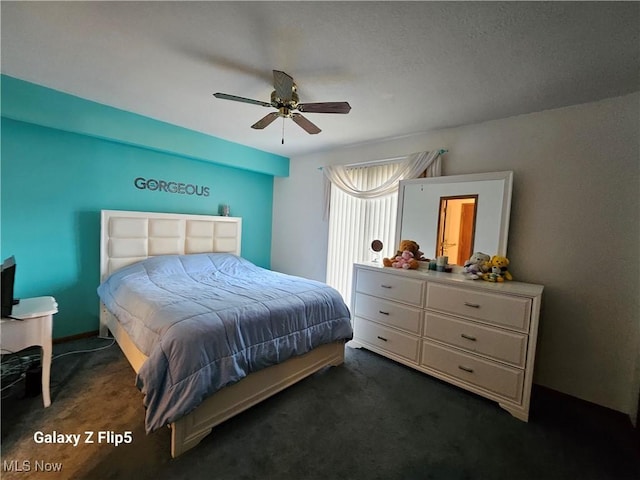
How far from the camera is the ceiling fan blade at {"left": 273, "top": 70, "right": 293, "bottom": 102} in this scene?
1.74 m

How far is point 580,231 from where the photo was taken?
2.23 metres

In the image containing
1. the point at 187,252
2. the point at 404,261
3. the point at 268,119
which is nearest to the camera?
the point at 268,119

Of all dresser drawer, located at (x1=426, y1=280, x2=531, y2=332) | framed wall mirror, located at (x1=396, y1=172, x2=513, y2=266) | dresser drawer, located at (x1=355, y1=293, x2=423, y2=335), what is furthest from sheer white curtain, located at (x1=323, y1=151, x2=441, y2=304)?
dresser drawer, located at (x1=426, y1=280, x2=531, y2=332)

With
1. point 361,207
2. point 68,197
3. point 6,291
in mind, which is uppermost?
point 361,207

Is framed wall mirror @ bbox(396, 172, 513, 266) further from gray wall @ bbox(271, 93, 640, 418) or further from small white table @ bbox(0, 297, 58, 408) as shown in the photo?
small white table @ bbox(0, 297, 58, 408)

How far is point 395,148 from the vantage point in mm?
3291

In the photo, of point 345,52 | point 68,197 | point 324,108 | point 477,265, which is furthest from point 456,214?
point 68,197

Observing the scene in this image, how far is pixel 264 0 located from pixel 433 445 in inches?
109

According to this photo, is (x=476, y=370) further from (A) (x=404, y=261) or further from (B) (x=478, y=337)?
(A) (x=404, y=261)

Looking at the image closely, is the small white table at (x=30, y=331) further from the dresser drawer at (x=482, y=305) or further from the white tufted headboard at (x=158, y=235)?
the dresser drawer at (x=482, y=305)

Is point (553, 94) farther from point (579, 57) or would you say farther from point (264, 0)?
point (264, 0)

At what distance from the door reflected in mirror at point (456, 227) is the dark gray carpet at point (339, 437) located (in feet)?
4.22

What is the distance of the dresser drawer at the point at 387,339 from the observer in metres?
2.60

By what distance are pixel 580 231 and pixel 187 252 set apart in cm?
421
